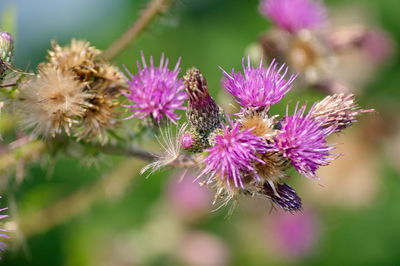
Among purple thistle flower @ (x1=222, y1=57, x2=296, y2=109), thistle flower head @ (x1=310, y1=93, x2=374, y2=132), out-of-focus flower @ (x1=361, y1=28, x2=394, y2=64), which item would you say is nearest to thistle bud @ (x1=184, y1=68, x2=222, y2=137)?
purple thistle flower @ (x1=222, y1=57, x2=296, y2=109)

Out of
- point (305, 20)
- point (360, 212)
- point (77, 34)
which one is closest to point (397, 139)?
point (360, 212)

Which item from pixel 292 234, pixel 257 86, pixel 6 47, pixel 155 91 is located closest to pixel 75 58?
pixel 6 47

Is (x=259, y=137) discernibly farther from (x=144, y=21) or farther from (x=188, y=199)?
(x=188, y=199)

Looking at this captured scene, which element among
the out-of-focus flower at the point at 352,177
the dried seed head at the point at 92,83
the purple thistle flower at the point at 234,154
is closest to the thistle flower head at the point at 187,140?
the purple thistle flower at the point at 234,154

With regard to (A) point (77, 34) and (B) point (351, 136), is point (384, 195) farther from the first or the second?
(A) point (77, 34)

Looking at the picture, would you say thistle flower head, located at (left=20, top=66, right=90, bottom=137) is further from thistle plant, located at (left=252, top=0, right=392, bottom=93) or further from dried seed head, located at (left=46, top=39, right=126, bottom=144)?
thistle plant, located at (left=252, top=0, right=392, bottom=93)
